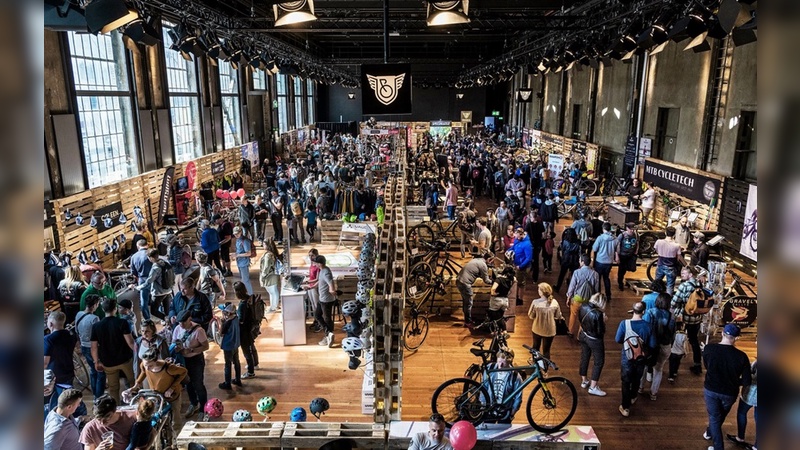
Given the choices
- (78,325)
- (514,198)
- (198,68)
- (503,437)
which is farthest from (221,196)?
(503,437)

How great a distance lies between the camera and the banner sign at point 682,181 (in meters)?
13.0

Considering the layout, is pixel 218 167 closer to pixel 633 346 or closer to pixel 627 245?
pixel 627 245

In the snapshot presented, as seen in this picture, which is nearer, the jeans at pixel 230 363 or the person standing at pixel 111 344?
the person standing at pixel 111 344

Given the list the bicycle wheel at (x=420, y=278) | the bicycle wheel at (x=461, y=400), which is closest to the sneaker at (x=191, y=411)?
the bicycle wheel at (x=461, y=400)

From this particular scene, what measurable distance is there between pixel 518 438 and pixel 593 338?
89.9 inches

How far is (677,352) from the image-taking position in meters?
7.19

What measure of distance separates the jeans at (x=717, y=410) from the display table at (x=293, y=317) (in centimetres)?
548

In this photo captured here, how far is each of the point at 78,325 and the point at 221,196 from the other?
1018cm

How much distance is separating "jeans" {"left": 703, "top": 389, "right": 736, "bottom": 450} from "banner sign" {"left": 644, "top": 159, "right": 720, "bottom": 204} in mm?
8651

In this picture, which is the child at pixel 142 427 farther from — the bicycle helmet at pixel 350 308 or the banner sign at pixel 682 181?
the banner sign at pixel 682 181

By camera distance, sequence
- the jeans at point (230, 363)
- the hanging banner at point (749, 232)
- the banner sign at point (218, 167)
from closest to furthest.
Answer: the jeans at point (230, 363) → the hanging banner at point (749, 232) → the banner sign at point (218, 167)

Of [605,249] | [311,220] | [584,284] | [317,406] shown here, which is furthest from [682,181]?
[317,406]

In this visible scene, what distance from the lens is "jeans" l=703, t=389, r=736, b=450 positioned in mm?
5488
